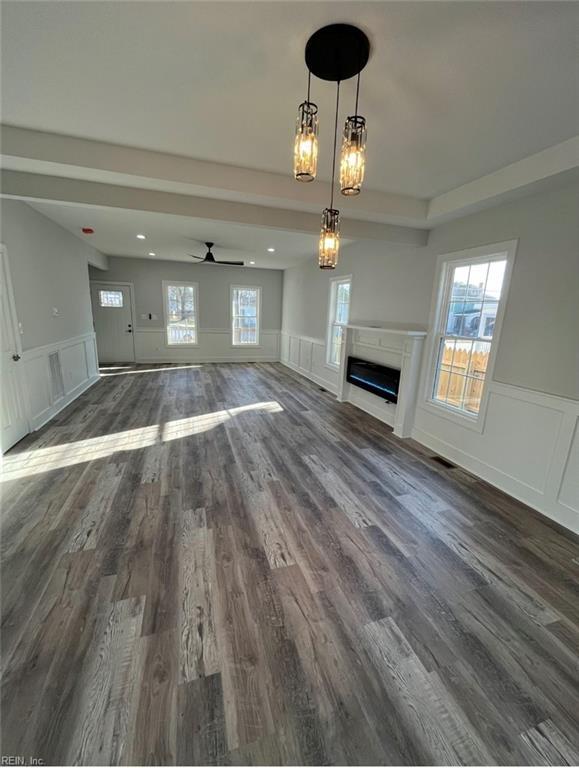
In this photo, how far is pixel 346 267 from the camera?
547 cm

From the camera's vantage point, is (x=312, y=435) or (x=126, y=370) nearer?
(x=312, y=435)

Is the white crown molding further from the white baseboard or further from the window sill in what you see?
the white baseboard

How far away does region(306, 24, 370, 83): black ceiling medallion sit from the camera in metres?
1.34

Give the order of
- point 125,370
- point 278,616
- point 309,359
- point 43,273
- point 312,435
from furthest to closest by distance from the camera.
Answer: point 125,370 < point 309,359 < point 43,273 < point 312,435 < point 278,616

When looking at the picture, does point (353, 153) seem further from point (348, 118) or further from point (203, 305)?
point (203, 305)

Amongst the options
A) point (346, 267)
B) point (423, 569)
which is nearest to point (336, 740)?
point (423, 569)

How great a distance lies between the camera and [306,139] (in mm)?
1449

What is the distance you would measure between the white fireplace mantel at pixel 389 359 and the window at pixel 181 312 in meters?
4.84

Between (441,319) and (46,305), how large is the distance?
16.9 ft

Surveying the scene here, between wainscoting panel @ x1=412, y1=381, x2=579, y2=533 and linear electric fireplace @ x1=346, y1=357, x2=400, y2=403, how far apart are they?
41.5 inches

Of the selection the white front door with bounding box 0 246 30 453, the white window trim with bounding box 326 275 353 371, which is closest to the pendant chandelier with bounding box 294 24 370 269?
the white front door with bounding box 0 246 30 453

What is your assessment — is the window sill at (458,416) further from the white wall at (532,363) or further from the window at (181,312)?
the window at (181,312)

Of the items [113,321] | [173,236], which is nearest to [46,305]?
[173,236]

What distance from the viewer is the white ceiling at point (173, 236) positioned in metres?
3.93
